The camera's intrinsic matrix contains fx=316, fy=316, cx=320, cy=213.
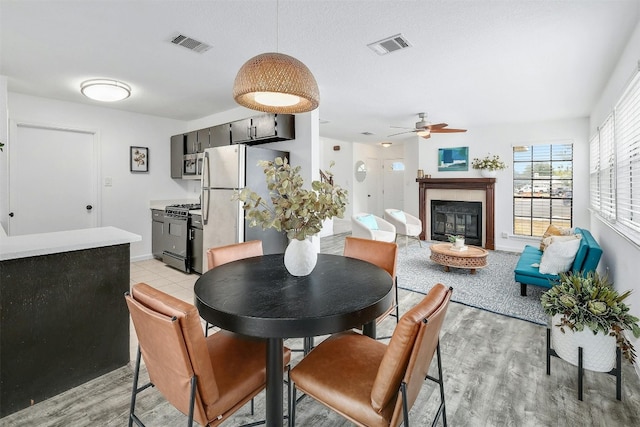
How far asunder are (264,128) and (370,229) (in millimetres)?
2256

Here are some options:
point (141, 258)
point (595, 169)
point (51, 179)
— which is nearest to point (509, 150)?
point (595, 169)

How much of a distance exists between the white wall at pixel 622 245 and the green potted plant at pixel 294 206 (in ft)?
7.47

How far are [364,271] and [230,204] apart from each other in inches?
99.0

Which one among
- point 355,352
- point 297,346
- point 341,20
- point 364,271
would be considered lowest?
point 297,346

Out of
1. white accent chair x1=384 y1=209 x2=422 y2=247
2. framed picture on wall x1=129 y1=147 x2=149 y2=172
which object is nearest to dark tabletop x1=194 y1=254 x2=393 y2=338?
framed picture on wall x1=129 y1=147 x2=149 y2=172

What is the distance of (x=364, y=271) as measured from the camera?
182cm

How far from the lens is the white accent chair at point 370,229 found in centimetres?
503

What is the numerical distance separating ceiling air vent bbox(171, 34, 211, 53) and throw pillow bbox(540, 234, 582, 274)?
3.85 m

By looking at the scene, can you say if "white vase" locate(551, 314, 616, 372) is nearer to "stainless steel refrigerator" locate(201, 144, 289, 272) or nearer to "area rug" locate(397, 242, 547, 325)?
"area rug" locate(397, 242, 547, 325)

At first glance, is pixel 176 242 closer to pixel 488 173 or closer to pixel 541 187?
pixel 488 173

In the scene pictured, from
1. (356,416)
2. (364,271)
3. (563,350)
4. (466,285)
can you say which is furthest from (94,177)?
(563,350)

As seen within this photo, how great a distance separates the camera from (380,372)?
3.61 ft

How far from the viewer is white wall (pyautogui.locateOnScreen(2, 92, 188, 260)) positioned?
430cm

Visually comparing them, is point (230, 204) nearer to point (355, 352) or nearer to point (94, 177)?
point (94, 177)
